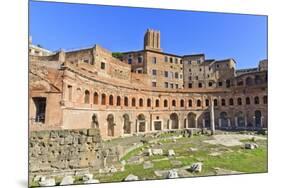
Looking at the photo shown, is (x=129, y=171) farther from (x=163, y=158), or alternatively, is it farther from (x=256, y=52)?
(x=256, y=52)

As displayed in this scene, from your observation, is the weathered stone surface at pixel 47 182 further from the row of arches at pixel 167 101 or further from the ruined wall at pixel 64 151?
the row of arches at pixel 167 101

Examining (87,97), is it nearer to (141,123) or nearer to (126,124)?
(126,124)

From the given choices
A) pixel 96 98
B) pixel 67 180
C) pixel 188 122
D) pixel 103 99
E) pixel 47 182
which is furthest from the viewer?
pixel 188 122

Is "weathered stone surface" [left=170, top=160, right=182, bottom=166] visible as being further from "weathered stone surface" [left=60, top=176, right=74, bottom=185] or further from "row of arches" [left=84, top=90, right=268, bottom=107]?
"weathered stone surface" [left=60, top=176, right=74, bottom=185]

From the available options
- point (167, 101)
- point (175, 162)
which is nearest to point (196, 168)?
point (175, 162)

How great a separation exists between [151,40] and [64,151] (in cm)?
229

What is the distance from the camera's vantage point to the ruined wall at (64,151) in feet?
18.4

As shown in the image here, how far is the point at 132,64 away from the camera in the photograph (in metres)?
6.47

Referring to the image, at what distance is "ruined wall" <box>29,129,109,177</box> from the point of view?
560 cm

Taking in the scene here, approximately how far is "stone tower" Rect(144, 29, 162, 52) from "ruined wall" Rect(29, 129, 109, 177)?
5.39 ft

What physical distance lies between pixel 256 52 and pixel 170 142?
2.28 meters

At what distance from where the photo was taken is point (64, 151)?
5.90 m

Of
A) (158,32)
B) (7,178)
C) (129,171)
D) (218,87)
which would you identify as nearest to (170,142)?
(129,171)

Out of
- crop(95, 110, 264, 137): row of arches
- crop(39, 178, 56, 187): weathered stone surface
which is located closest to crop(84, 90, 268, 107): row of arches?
crop(95, 110, 264, 137): row of arches
